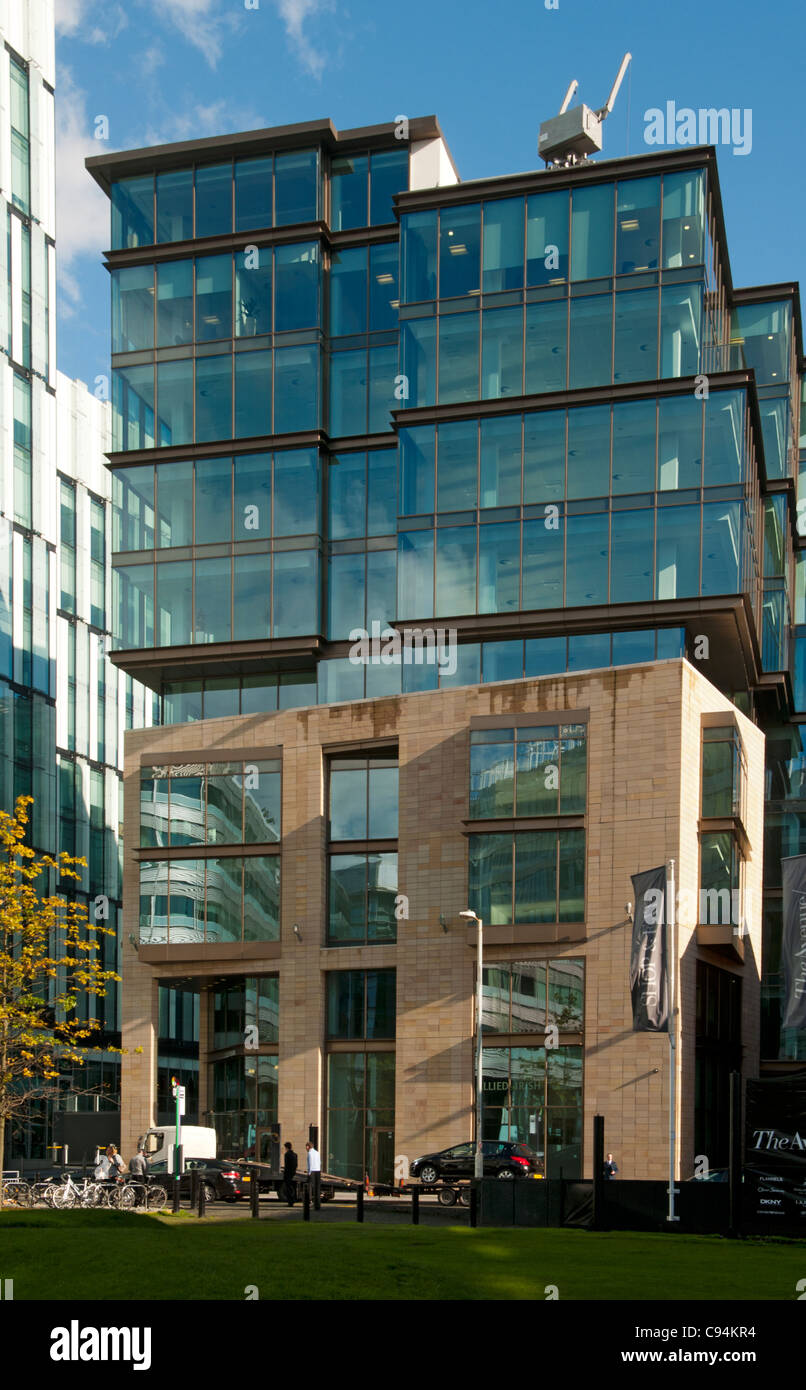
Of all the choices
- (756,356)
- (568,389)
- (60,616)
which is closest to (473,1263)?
(568,389)

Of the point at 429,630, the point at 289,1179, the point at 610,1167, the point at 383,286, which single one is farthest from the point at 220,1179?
the point at 383,286

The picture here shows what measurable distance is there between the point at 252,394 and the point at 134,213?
915 cm

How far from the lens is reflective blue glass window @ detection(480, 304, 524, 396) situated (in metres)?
55.9

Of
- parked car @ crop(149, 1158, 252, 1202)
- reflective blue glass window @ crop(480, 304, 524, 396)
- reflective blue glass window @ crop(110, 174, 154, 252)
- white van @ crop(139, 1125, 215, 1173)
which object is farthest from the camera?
reflective blue glass window @ crop(110, 174, 154, 252)

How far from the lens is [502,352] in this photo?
184ft

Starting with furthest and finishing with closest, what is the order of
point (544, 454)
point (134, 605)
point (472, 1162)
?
point (134, 605), point (544, 454), point (472, 1162)

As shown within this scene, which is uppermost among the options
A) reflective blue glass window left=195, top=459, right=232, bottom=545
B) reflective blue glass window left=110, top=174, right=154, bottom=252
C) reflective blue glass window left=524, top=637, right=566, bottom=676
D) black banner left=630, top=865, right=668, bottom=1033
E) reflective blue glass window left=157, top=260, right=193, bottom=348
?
reflective blue glass window left=110, top=174, right=154, bottom=252

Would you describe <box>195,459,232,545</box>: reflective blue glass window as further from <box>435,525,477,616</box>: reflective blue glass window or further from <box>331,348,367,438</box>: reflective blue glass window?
<box>435,525,477,616</box>: reflective blue glass window

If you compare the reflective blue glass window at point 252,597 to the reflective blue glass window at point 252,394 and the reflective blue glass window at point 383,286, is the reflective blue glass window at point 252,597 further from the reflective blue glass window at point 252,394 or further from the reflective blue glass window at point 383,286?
the reflective blue glass window at point 383,286

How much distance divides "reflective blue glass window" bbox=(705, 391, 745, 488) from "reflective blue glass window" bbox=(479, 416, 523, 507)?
6488mm

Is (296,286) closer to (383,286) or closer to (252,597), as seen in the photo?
(383,286)

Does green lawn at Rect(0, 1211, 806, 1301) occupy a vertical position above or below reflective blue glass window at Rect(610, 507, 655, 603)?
below

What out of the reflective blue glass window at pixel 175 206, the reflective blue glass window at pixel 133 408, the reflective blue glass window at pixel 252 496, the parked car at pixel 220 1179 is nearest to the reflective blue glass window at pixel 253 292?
the reflective blue glass window at pixel 175 206

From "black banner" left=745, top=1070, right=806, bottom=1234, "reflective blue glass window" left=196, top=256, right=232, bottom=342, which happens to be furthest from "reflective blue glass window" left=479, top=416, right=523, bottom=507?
"black banner" left=745, top=1070, right=806, bottom=1234
